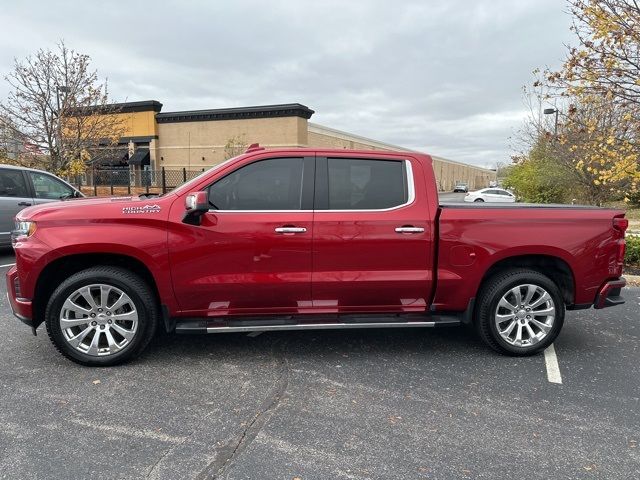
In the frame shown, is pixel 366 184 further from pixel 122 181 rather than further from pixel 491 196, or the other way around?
pixel 491 196

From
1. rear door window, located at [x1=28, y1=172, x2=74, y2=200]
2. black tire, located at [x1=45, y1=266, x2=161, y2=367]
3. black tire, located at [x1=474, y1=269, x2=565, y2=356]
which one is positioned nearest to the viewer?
black tire, located at [x1=45, y1=266, x2=161, y2=367]

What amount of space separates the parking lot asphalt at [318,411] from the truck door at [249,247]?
0.57 m

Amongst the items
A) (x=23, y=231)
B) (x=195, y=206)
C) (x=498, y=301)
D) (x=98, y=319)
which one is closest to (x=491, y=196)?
(x=498, y=301)

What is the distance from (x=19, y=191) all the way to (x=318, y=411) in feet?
25.8

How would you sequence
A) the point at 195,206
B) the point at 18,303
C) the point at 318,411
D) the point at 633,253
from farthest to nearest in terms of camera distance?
the point at 633,253, the point at 18,303, the point at 195,206, the point at 318,411

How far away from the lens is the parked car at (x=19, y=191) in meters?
8.25

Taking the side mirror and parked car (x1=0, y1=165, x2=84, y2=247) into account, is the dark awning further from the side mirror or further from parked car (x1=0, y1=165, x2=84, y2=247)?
the side mirror

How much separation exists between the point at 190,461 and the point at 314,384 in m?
1.24

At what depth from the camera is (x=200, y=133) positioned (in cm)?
3312

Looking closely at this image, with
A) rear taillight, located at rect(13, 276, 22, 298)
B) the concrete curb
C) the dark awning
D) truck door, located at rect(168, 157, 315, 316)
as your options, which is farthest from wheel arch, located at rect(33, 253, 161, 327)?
the dark awning

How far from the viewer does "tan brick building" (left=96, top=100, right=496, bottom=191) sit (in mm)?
30875

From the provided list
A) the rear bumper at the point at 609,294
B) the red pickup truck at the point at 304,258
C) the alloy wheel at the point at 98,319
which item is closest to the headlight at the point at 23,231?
the red pickup truck at the point at 304,258

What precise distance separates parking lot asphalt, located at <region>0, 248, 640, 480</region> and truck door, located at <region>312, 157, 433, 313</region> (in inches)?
23.1

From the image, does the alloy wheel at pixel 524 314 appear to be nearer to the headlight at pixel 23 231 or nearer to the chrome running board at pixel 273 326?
the chrome running board at pixel 273 326
